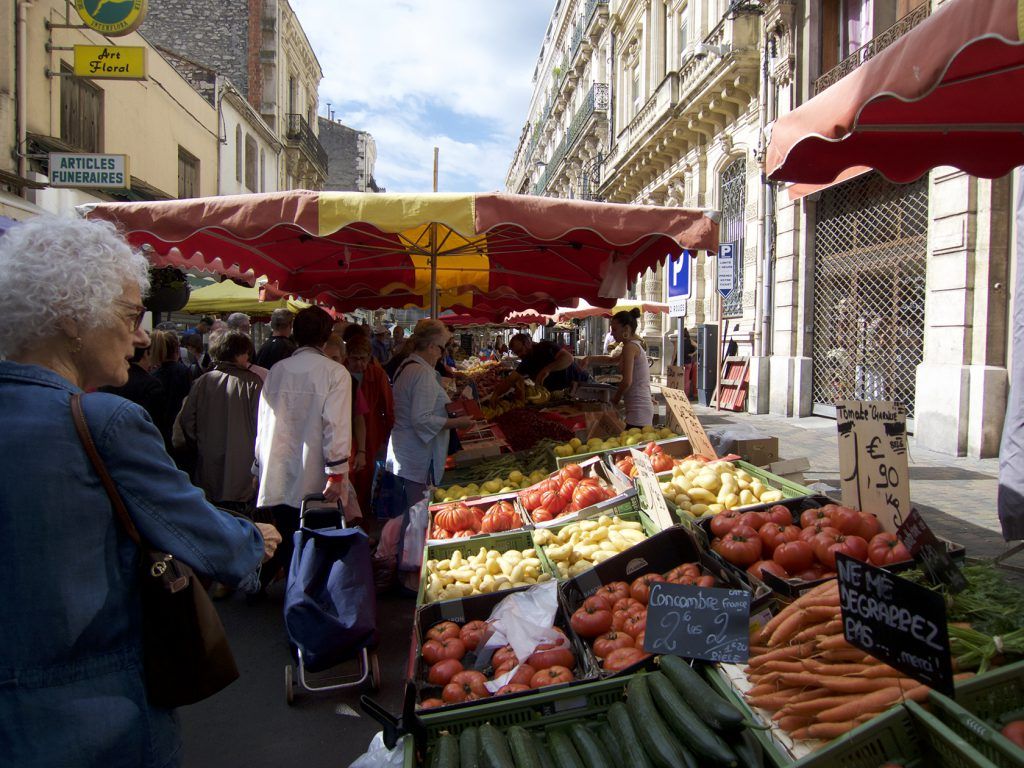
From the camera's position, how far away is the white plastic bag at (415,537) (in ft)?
16.0

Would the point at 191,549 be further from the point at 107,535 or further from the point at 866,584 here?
the point at 866,584

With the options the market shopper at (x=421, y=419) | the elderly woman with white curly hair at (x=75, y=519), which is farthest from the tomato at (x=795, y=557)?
the market shopper at (x=421, y=419)

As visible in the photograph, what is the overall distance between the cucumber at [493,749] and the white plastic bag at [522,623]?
48 centimetres

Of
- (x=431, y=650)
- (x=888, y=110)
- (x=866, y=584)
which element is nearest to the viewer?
(x=866, y=584)

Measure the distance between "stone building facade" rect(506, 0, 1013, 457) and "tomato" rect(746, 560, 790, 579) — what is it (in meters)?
2.68

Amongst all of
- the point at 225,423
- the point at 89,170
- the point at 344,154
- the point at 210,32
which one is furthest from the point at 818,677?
the point at 344,154

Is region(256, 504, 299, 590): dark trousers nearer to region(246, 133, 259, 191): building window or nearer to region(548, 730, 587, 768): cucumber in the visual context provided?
region(548, 730, 587, 768): cucumber

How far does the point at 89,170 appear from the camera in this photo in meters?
10.2

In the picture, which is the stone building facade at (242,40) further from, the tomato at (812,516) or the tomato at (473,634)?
the tomato at (812,516)

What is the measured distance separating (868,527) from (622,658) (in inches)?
58.1

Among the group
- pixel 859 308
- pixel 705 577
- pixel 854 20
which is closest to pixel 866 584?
pixel 705 577

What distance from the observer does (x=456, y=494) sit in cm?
502

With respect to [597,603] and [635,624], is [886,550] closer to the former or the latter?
[635,624]

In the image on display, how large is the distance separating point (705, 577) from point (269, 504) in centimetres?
282
